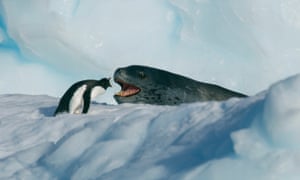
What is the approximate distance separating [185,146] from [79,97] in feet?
13.8

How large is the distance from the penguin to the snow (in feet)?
5.42

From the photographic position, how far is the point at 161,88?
27.5 ft

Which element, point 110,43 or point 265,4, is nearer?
point 265,4

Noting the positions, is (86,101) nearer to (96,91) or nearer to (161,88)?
(96,91)

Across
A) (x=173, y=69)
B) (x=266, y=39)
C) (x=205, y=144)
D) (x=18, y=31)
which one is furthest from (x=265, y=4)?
(x=205, y=144)

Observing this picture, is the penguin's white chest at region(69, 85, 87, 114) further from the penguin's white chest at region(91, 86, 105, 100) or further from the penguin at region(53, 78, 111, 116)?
the penguin's white chest at region(91, 86, 105, 100)

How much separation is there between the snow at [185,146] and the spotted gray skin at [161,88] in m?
2.86

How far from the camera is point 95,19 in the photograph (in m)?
16.2

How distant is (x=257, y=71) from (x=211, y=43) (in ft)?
3.69

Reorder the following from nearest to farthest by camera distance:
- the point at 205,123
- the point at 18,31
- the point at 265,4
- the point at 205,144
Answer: the point at 205,144 < the point at 205,123 < the point at 265,4 < the point at 18,31

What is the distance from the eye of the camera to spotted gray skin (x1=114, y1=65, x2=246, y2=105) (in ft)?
26.6

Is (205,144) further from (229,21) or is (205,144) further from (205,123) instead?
(229,21)

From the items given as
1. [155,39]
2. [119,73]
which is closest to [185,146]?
[119,73]

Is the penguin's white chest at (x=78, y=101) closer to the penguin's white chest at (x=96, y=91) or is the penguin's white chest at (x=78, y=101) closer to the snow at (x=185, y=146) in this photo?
the penguin's white chest at (x=96, y=91)
